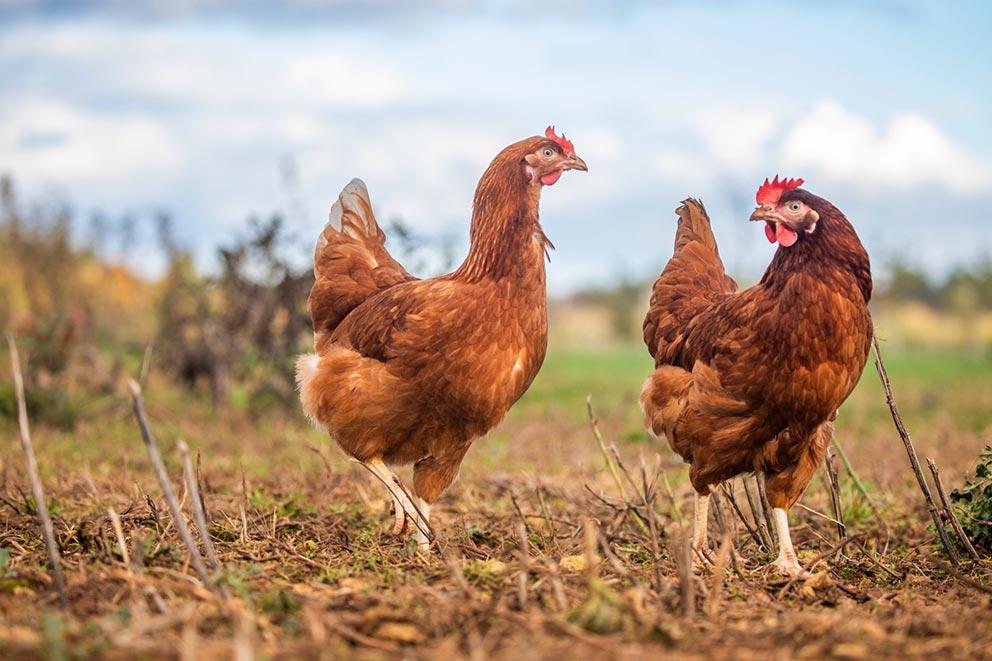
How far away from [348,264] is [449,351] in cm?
157

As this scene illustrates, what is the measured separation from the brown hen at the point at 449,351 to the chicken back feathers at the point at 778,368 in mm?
819

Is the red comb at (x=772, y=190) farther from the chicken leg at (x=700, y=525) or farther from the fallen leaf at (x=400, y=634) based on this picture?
the fallen leaf at (x=400, y=634)

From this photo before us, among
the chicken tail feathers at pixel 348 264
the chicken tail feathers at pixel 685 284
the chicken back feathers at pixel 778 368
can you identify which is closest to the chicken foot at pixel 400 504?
the chicken tail feathers at pixel 348 264

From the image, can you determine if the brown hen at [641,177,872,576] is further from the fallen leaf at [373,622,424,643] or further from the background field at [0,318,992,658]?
the fallen leaf at [373,622,424,643]

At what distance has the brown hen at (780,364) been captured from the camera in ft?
14.9

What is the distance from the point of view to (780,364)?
4.58m

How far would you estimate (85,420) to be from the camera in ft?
32.8

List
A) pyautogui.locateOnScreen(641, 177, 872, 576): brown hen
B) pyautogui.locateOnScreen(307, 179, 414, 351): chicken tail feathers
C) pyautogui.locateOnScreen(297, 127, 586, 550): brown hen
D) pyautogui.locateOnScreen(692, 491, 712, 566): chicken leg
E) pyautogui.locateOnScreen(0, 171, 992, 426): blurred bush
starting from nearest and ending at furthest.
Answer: pyautogui.locateOnScreen(641, 177, 872, 576): brown hen
pyautogui.locateOnScreen(297, 127, 586, 550): brown hen
pyautogui.locateOnScreen(692, 491, 712, 566): chicken leg
pyautogui.locateOnScreen(307, 179, 414, 351): chicken tail feathers
pyautogui.locateOnScreen(0, 171, 992, 426): blurred bush

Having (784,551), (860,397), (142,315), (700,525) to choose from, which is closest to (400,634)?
(784,551)

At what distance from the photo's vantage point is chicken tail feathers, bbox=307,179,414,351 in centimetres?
604

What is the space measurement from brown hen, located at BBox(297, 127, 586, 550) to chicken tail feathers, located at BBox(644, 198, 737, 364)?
0.89 m

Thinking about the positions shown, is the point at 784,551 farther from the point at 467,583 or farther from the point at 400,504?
the point at 400,504

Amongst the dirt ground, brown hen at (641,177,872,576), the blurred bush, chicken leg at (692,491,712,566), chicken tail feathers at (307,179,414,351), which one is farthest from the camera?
the blurred bush

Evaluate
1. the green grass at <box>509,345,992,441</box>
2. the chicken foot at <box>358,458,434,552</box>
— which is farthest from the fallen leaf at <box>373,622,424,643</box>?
the green grass at <box>509,345,992,441</box>
